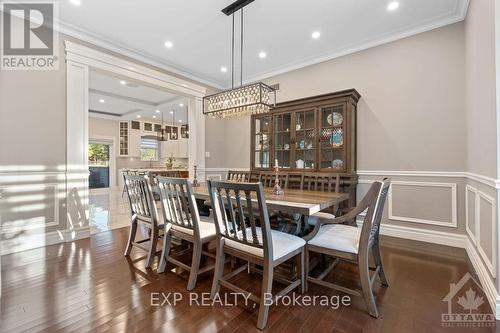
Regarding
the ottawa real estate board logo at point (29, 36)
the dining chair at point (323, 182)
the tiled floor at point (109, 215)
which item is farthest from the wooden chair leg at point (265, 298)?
the ottawa real estate board logo at point (29, 36)

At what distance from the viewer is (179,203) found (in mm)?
2070

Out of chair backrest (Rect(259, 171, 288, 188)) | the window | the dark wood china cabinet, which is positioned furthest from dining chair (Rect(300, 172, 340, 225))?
the window

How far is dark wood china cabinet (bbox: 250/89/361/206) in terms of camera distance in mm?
3377

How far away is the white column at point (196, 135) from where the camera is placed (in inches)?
192

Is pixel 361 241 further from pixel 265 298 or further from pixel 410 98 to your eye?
pixel 410 98

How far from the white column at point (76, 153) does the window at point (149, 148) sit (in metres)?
6.23

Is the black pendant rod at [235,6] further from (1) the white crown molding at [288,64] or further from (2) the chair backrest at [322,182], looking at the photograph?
(2) the chair backrest at [322,182]

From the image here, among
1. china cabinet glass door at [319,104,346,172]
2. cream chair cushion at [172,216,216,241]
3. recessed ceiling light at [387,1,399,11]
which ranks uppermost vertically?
recessed ceiling light at [387,1,399,11]

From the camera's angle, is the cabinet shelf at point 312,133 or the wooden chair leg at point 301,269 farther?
the cabinet shelf at point 312,133

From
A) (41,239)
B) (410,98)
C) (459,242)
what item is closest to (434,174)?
(459,242)

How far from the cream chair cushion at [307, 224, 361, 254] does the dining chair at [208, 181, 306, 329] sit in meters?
0.14

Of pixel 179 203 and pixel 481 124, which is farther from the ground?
pixel 481 124

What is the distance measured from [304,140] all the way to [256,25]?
1829mm

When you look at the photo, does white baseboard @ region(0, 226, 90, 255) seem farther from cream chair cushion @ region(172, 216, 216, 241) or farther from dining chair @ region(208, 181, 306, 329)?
dining chair @ region(208, 181, 306, 329)
